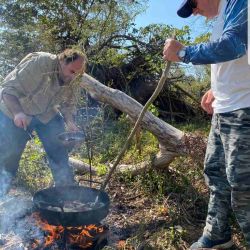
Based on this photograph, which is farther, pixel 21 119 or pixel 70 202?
pixel 21 119

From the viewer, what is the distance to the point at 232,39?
2564mm

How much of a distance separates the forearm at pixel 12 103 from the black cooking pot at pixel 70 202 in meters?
1.01

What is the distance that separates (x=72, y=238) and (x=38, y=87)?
180 cm

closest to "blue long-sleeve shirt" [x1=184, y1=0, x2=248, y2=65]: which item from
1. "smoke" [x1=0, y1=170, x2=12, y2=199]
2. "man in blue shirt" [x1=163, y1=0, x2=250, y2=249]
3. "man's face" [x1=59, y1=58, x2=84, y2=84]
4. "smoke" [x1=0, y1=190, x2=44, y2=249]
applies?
"man in blue shirt" [x1=163, y1=0, x2=250, y2=249]

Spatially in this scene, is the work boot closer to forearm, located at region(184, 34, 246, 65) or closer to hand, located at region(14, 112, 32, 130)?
forearm, located at region(184, 34, 246, 65)

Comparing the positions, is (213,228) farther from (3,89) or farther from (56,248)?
(3,89)

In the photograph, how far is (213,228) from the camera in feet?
11.1

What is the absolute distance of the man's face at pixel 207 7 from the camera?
287 centimetres

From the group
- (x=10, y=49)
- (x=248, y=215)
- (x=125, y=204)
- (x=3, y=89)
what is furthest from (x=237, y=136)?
(x=10, y=49)

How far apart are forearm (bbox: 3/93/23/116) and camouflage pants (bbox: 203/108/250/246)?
83.8 inches

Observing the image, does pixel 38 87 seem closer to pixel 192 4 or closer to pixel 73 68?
pixel 73 68

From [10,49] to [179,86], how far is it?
5186 mm

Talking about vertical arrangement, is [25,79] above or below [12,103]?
above

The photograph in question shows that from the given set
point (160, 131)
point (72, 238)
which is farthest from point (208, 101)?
point (72, 238)
